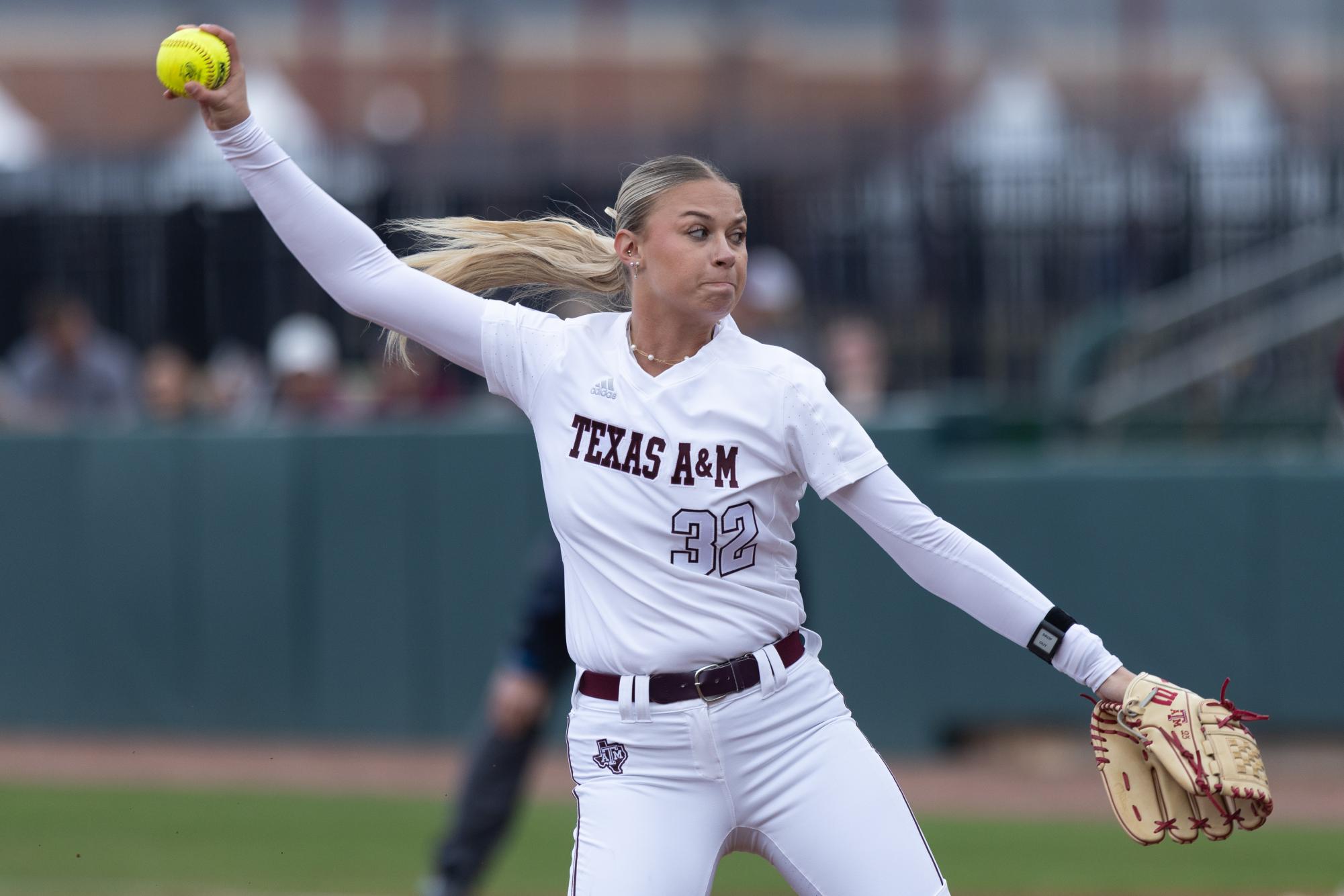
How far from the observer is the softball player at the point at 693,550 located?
3641 mm

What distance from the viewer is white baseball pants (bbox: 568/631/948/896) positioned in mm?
3611

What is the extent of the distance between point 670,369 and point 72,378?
28.3 feet

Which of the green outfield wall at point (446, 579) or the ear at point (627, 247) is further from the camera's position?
the green outfield wall at point (446, 579)

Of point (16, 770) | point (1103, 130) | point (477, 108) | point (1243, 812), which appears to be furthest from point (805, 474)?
point (477, 108)

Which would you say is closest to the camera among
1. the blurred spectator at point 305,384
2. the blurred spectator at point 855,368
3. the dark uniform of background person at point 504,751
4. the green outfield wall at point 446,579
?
the dark uniform of background person at point 504,751

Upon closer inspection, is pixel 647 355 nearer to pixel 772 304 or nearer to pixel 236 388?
pixel 772 304

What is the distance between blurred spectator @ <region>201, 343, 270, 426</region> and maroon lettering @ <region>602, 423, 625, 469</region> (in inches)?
298

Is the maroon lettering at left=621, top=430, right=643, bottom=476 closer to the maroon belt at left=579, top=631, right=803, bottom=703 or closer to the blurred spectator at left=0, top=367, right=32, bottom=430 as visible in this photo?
the maroon belt at left=579, top=631, right=803, bottom=703

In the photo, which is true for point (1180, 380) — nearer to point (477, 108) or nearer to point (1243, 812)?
point (1243, 812)

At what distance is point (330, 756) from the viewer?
10.2 metres

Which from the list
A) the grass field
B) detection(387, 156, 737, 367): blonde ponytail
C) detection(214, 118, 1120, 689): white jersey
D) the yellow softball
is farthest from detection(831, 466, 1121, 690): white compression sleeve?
the grass field

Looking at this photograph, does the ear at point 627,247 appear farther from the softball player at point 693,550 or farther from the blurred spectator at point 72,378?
the blurred spectator at point 72,378

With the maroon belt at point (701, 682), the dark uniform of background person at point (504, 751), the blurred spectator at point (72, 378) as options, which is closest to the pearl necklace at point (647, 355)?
the maroon belt at point (701, 682)

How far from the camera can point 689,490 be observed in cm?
364
